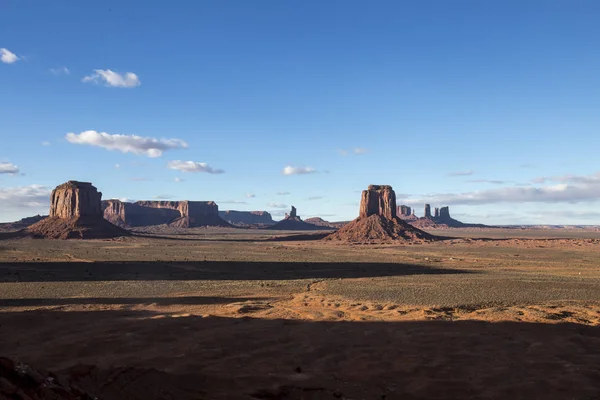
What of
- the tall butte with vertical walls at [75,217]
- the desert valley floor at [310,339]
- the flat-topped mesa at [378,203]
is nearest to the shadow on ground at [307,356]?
the desert valley floor at [310,339]

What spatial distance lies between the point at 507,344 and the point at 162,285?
24.3 metres

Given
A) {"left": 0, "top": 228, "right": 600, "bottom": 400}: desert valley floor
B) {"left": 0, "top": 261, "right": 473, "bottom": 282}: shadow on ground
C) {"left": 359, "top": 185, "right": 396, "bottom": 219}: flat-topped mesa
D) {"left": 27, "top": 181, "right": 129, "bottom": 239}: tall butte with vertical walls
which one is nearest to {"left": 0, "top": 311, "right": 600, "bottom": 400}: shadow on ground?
{"left": 0, "top": 228, "right": 600, "bottom": 400}: desert valley floor

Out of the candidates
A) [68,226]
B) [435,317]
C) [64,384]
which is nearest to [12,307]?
[64,384]

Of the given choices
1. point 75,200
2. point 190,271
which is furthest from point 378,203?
point 190,271

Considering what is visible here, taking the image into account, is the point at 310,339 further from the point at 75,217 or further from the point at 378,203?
the point at 75,217

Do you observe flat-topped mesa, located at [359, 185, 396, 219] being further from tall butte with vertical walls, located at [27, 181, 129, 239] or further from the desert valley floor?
the desert valley floor

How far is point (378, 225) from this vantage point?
118812 millimetres

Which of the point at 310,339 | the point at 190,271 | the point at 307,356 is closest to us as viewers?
the point at 307,356

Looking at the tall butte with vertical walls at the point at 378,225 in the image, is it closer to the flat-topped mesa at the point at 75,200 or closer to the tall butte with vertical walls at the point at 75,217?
the tall butte with vertical walls at the point at 75,217

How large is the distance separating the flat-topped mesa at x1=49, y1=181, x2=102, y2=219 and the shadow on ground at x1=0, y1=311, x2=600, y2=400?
116627mm

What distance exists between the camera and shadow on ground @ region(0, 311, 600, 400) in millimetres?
9398

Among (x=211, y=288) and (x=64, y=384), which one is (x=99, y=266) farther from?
(x=64, y=384)

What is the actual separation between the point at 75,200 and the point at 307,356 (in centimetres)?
12799

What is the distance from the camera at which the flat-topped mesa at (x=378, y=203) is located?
12875 centimetres
